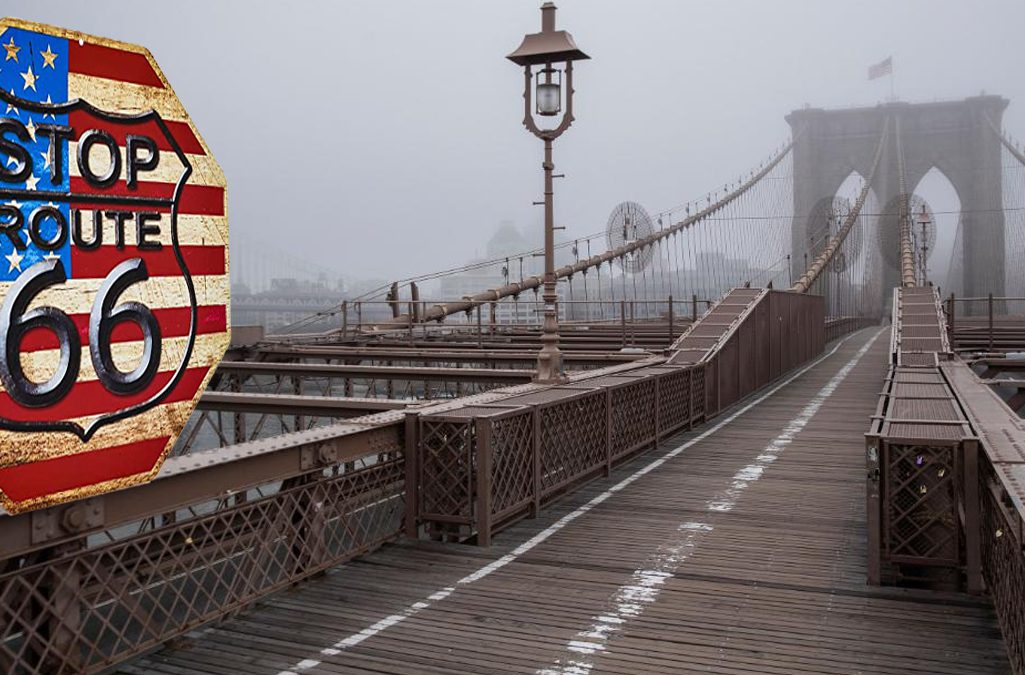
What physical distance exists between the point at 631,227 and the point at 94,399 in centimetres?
4278

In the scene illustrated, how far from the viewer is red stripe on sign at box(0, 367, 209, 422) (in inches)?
112

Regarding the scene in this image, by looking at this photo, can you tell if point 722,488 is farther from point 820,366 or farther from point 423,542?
point 820,366

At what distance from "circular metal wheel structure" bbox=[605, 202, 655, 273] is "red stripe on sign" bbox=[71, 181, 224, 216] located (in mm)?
39463

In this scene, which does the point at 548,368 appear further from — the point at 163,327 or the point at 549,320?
the point at 163,327

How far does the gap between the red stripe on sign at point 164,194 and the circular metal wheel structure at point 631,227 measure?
1554 inches

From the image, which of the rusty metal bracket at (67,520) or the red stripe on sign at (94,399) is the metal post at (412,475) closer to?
the rusty metal bracket at (67,520)

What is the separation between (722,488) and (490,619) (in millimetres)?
5184

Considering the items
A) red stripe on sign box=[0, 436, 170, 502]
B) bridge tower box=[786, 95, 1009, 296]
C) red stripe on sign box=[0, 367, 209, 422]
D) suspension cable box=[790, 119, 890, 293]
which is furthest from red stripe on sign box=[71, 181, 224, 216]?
bridge tower box=[786, 95, 1009, 296]

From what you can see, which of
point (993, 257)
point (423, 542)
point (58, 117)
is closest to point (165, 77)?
point (58, 117)

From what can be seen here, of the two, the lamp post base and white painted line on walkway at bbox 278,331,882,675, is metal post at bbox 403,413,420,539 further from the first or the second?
the lamp post base

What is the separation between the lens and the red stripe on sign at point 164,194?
9.51ft

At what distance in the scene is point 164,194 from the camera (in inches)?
123

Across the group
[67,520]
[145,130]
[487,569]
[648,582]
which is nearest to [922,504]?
[648,582]

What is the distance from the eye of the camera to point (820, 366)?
1189 inches
